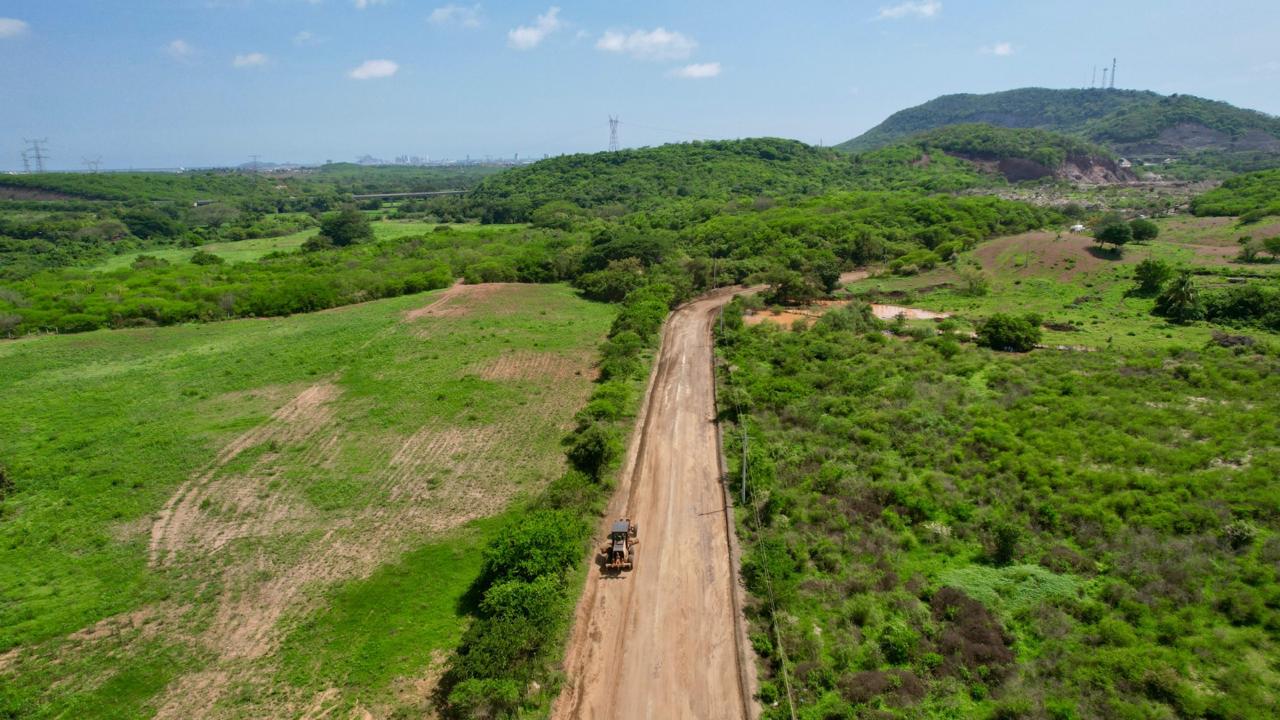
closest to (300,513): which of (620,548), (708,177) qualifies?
(620,548)

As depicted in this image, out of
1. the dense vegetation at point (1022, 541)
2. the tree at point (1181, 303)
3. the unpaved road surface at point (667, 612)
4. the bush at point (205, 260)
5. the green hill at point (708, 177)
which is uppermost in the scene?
the green hill at point (708, 177)

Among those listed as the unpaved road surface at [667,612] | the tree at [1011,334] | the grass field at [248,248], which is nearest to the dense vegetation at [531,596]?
the unpaved road surface at [667,612]

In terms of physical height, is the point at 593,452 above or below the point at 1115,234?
below

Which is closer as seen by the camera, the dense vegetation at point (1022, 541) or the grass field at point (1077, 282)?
the dense vegetation at point (1022, 541)

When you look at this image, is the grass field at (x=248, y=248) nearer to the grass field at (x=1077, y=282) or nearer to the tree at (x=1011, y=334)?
the grass field at (x=1077, y=282)

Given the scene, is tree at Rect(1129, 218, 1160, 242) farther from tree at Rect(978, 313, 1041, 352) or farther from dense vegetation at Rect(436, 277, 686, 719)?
dense vegetation at Rect(436, 277, 686, 719)

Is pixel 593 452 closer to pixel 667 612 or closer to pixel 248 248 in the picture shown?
pixel 667 612
